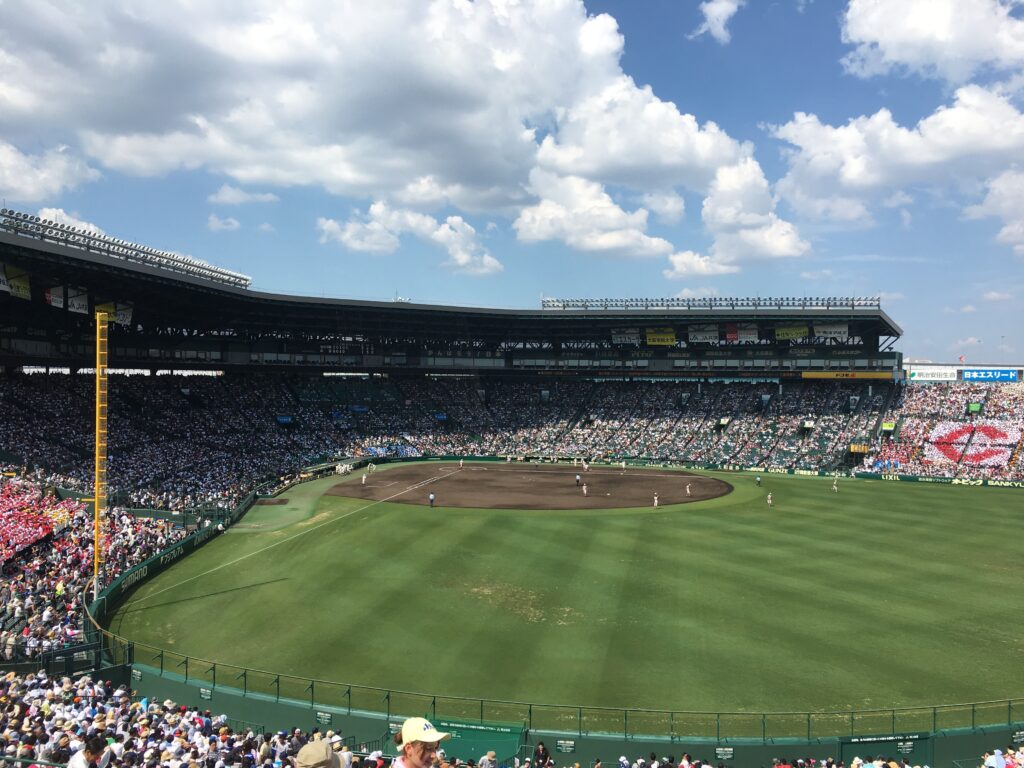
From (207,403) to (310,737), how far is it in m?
61.0

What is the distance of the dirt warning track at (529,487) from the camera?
1966 inches

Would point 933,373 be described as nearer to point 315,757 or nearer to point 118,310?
point 118,310

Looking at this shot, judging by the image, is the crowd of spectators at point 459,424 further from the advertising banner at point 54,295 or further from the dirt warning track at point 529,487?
the advertising banner at point 54,295

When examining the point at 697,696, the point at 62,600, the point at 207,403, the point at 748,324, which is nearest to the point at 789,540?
the point at 697,696

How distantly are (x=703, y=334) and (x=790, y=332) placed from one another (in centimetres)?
1113

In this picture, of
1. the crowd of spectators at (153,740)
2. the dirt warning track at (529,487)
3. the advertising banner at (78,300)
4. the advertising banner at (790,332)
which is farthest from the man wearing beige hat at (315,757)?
the advertising banner at (790,332)

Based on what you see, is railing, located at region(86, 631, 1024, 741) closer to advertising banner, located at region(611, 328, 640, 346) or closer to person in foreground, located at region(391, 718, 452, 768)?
person in foreground, located at region(391, 718, 452, 768)

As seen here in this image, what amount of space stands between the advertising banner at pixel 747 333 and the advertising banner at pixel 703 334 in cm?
298

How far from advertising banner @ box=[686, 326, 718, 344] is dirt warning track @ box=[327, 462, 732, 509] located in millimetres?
25665

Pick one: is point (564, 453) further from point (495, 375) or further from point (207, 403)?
point (207, 403)

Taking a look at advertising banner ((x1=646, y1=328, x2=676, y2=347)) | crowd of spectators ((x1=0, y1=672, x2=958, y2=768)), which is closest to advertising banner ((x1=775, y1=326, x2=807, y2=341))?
advertising banner ((x1=646, y1=328, x2=676, y2=347))

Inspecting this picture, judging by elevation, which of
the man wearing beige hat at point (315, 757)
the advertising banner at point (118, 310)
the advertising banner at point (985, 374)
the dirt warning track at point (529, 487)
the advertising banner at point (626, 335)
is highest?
the advertising banner at point (626, 335)

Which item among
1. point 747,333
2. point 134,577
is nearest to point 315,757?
point 134,577

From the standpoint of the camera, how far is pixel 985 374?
77250mm
